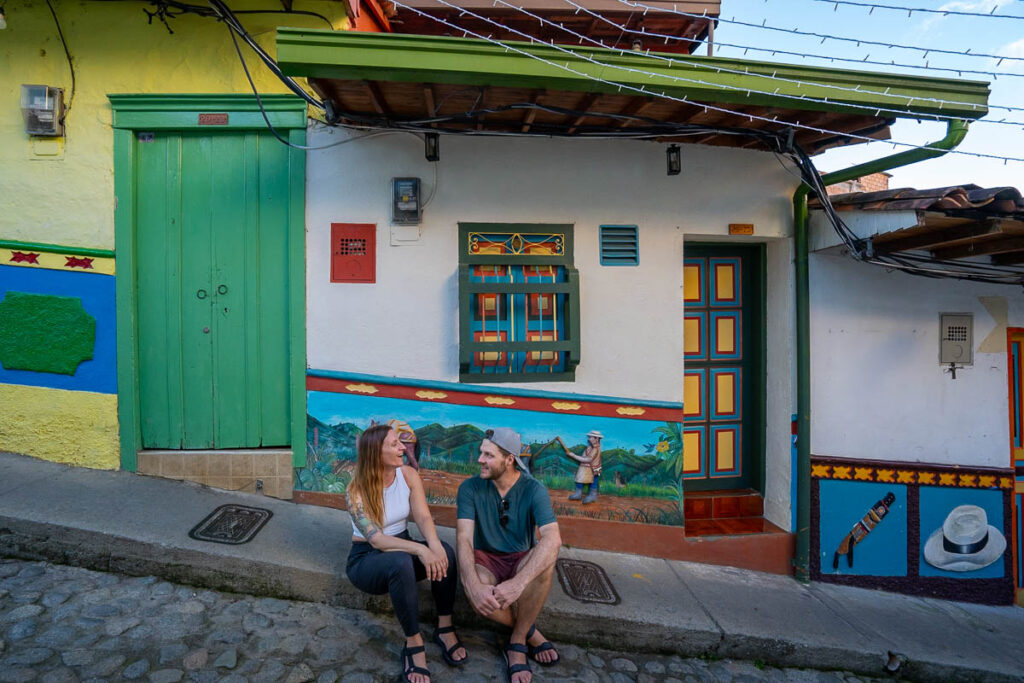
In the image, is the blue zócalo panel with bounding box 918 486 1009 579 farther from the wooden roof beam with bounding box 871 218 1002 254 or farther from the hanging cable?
the hanging cable

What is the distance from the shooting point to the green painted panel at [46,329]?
4.23m

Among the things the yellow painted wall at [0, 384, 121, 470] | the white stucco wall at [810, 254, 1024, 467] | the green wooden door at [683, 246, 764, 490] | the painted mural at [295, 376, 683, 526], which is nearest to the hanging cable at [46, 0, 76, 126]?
the yellow painted wall at [0, 384, 121, 470]

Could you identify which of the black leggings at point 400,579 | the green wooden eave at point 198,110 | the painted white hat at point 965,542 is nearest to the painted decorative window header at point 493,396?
the black leggings at point 400,579

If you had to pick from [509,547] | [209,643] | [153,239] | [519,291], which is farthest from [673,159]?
[209,643]

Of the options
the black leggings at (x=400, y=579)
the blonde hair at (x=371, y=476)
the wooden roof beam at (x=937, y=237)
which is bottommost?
the black leggings at (x=400, y=579)

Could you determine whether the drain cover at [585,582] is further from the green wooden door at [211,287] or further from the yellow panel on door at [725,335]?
the green wooden door at [211,287]

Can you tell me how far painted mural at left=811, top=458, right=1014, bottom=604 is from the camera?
4.67 m

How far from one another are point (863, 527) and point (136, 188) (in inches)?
240

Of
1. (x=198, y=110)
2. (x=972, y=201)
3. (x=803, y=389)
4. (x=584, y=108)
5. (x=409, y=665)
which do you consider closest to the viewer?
(x=409, y=665)

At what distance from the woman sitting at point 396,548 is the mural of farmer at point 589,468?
1.41m

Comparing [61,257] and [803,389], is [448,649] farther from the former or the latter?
[61,257]

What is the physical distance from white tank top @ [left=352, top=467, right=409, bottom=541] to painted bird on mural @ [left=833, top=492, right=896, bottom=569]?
11.6 ft

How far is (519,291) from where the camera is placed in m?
4.29

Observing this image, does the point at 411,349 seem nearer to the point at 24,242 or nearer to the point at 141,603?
the point at 141,603
